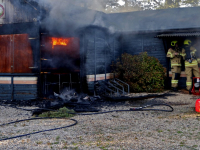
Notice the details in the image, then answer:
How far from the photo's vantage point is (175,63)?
11.2 meters

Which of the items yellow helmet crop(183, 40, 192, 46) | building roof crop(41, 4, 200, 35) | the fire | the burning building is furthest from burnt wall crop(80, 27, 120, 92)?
yellow helmet crop(183, 40, 192, 46)

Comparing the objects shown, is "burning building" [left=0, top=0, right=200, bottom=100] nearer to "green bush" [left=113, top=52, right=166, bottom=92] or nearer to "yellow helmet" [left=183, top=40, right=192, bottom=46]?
"yellow helmet" [left=183, top=40, right=192, bottom=46]

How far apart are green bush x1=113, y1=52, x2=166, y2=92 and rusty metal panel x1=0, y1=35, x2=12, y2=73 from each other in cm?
516

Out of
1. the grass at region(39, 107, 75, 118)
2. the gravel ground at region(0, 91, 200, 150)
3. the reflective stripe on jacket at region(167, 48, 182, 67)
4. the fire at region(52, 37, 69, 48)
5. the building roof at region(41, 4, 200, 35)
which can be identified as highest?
the building roof at region(41, 4, 200, 35)

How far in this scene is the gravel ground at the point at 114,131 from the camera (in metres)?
3.98

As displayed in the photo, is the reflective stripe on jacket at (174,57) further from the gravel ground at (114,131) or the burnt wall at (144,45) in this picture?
the gravel ground at (114,131)

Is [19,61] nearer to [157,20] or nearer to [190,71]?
[190,71]

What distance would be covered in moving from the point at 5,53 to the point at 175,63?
7.67 metres

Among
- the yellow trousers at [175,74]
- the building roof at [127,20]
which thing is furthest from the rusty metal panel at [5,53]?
the yellow trousers at [175,74]

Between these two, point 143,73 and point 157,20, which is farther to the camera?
point 157,20

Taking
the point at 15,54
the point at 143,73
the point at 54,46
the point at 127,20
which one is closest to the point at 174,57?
the point at 143,73

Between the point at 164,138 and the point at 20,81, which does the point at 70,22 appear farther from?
the point at 164,138

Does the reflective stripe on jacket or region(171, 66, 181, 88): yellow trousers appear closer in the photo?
the reflective stripe on jacket

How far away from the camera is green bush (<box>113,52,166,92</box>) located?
11.0m
